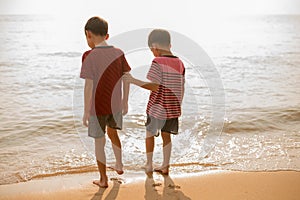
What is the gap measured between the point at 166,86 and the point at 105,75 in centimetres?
62

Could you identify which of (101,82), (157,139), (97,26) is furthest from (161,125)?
(157,139)

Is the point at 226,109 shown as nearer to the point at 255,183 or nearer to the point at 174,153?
the point at 174,153

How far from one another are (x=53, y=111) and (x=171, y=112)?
3355mm

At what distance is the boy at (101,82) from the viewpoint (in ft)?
9.95

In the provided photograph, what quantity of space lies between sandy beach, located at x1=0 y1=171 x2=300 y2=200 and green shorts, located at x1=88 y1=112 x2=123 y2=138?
1.79ft

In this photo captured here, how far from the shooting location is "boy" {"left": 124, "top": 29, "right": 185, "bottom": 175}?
3.30 meters

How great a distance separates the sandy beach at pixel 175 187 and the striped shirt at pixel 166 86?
676mm

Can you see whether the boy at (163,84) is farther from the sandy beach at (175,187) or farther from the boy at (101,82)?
the sandy beach at (175,187)

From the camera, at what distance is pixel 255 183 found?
3.35 m

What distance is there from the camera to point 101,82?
3115 mm

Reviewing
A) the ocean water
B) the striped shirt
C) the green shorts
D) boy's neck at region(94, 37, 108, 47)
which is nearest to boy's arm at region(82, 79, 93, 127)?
the green shorts

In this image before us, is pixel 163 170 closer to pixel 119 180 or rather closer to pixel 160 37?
pixel 119 180

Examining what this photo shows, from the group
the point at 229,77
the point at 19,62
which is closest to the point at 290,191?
the point at 229,77

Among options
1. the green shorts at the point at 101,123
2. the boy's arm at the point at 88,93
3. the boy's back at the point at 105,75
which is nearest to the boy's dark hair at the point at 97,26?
the boy's back at the point at 105,75
